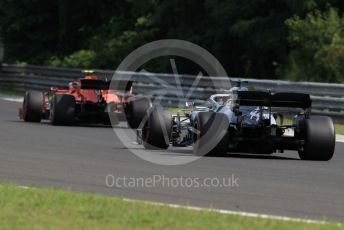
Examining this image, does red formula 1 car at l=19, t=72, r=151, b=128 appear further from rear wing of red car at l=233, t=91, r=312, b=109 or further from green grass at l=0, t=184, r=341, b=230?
green grass at l=0, t=184, r=341, b=230

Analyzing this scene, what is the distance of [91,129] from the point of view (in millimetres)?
21422

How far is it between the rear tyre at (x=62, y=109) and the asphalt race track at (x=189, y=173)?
2.57 metres

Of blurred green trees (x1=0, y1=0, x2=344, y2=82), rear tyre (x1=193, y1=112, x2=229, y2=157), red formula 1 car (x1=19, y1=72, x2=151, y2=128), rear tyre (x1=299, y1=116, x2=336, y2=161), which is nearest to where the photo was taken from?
rear tyre (x1=193, y1=112, x2=229, y2=157)

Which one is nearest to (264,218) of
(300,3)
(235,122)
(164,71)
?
(235,122)

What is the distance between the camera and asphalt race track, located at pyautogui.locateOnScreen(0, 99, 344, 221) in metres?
10.1

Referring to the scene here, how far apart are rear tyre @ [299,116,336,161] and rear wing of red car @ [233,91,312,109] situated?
0.32 meters

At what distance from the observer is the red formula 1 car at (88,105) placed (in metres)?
21.5

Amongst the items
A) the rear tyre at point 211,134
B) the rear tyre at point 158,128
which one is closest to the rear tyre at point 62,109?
the rear tyre at point 158,128

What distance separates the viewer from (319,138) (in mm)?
15047

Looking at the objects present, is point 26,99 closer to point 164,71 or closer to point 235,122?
point 235,122

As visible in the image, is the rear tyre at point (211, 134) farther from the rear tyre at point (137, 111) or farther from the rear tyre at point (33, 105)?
the rear tyre at point (33, 105)

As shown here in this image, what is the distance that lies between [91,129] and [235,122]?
21.1 feet

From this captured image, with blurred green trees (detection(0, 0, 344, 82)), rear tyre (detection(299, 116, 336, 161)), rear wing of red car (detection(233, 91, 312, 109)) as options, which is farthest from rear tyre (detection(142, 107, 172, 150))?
blurred green trees (detection(0, 0, 344, 82))

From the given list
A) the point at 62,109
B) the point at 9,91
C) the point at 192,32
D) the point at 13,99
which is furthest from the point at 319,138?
the point at 9,91
